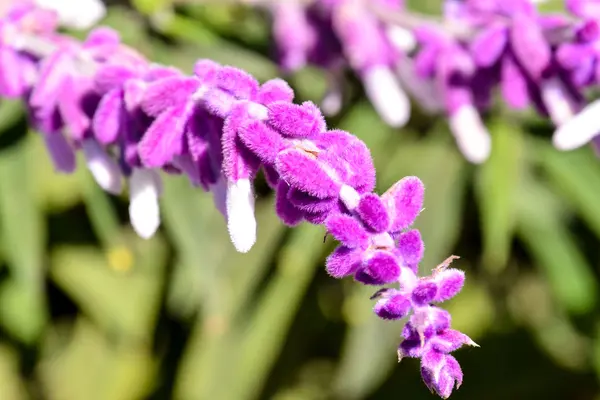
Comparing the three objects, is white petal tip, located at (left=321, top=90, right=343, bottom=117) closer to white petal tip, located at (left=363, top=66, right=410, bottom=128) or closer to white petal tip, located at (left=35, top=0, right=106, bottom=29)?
white petal tip, located at (left=363, top=66, right=410, bottom=128)

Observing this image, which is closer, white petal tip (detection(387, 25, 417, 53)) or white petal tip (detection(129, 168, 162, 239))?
white petal tip (detection(129, 168, 162, 239))

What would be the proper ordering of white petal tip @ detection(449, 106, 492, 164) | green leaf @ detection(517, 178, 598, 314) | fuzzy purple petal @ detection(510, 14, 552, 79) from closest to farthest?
fuzzy purple petal @ detection(510, 14, 552, 79), white petal tip @ detection(449, 106, 492, 164), green leaf @ detection(517, 178, 598, 314)

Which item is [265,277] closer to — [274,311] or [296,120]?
[274,311]

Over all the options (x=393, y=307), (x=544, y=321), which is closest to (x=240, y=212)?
(x=393, y=307)

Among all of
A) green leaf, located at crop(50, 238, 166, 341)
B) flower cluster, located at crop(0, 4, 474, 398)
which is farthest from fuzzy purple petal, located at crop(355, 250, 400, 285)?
green leaf, located at crop(50, 238, 166, 341)

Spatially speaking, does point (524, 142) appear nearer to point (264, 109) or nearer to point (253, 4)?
point (253, 4)

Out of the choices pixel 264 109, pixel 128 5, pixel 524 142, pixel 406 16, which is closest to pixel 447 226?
pixel 524 142
